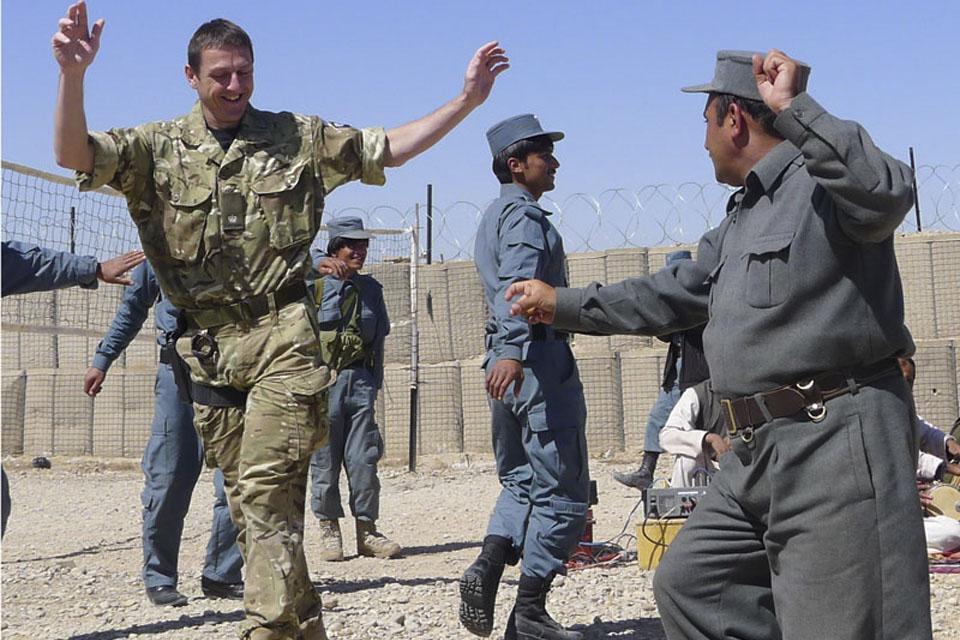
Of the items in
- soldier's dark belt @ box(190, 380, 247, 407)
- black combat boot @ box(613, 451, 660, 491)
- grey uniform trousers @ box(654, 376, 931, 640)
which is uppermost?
soldier's dark belt @ box(190, 380, 247, 407)

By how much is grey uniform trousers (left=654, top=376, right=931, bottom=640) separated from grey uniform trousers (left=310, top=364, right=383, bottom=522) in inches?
214

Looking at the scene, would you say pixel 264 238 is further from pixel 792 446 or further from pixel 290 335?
pixel 792 446

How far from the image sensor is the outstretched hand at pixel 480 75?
14.3ft

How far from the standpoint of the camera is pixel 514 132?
5.85 meters

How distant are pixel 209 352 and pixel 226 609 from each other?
249cm

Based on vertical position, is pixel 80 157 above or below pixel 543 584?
above

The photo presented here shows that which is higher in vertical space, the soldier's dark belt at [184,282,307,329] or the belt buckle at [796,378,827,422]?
the soldier's dark belt at [184,282,307,329]

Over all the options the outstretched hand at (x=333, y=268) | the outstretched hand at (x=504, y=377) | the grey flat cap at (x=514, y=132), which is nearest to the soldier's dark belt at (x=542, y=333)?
the outstretched hand at (x=504, y=377)

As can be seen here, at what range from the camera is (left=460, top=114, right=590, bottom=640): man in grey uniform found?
5.36m

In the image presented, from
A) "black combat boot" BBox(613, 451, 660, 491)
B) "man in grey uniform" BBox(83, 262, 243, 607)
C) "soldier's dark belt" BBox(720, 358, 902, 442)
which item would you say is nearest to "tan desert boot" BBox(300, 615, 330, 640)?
"soldier's dark belt" BBox(720, 358, 902, 442)

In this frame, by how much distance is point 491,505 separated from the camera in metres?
11.7

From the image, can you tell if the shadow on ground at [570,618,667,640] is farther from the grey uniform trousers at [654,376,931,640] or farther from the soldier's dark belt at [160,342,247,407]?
the grey uniform trousers at [654,376,931,640]

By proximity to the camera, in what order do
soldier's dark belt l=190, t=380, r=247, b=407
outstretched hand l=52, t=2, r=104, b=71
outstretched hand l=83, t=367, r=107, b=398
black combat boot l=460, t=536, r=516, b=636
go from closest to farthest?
outstretched hand l=52, t=2, r=104, b=71, soldier's dark belt l=190, t=380, r=247, b=407, black combat boot l=460, t=536, r=516, b=636, outstretched hand l=83, t=367, r=107, b=398

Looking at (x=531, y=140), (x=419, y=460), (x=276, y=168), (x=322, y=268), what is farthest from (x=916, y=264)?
(x=276, y=168)
